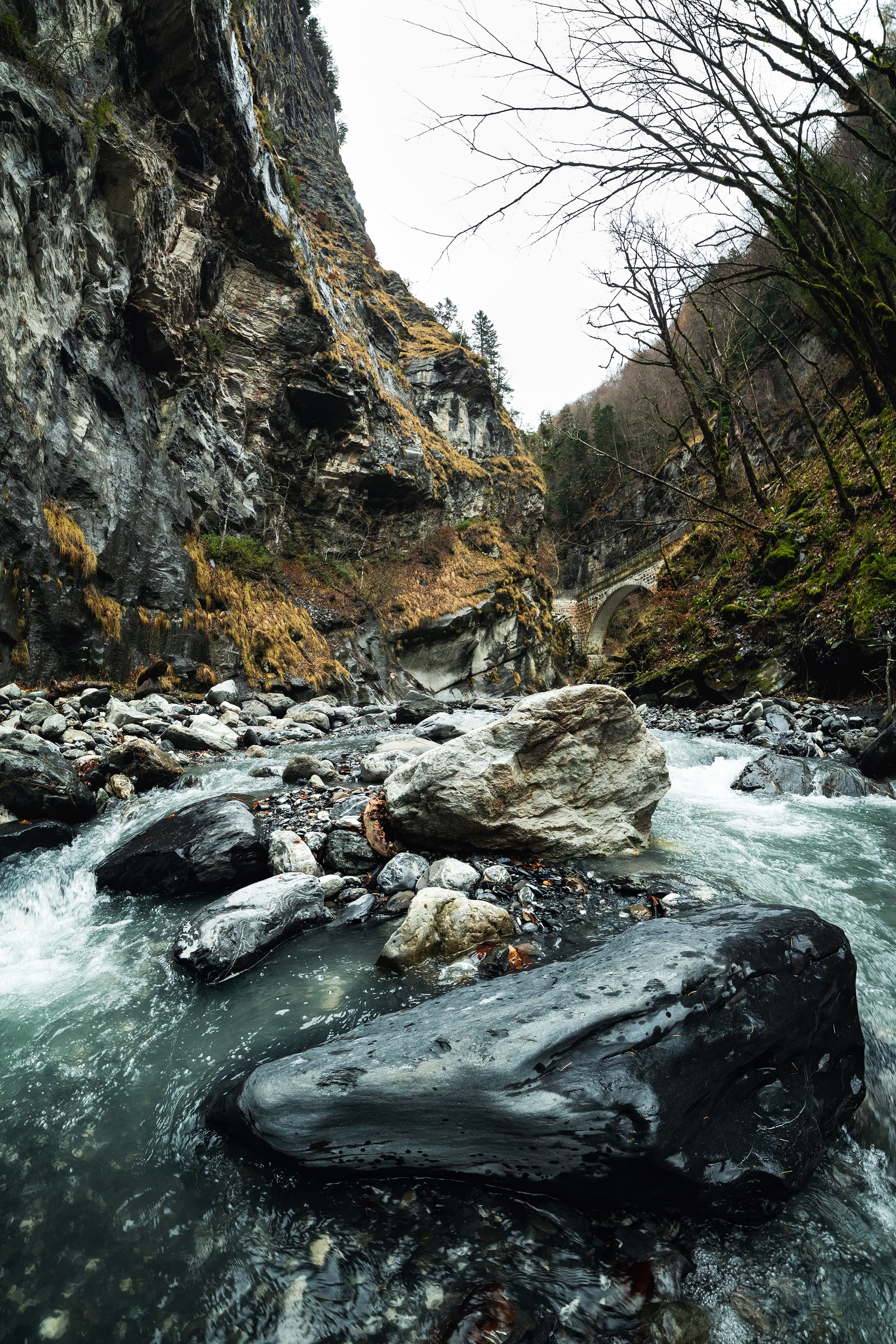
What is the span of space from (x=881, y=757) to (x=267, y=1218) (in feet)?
21.2

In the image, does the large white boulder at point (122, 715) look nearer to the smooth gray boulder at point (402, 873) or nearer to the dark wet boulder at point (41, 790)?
the dark wet boulder at point (41, 790)

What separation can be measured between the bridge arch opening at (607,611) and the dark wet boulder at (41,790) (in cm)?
2657

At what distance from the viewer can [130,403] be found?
1170 centimetres

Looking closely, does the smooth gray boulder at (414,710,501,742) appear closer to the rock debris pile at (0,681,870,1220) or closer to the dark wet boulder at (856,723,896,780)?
the rock debris pile at (0,681,870,1220)

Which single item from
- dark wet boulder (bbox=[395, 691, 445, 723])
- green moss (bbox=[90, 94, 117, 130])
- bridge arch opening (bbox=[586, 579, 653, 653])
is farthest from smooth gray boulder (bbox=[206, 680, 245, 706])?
bridge arch opening (bbox=[586, 579, 653, 653])

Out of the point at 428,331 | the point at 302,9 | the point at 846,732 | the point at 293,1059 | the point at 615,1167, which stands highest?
the point at 302,9

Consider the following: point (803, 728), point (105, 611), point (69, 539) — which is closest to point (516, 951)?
point (803, 728)

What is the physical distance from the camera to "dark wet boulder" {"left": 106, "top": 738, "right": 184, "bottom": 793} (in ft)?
17.6

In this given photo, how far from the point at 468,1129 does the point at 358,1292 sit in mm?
426

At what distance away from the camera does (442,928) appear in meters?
2.76

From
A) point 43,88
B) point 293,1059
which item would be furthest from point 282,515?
point 293,1059

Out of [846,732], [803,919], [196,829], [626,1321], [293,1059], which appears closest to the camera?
[626,1321]

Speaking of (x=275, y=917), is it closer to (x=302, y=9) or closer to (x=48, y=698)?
(x=48, y=698)

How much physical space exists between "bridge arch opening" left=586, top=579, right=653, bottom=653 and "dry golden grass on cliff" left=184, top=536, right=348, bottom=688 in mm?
18166
